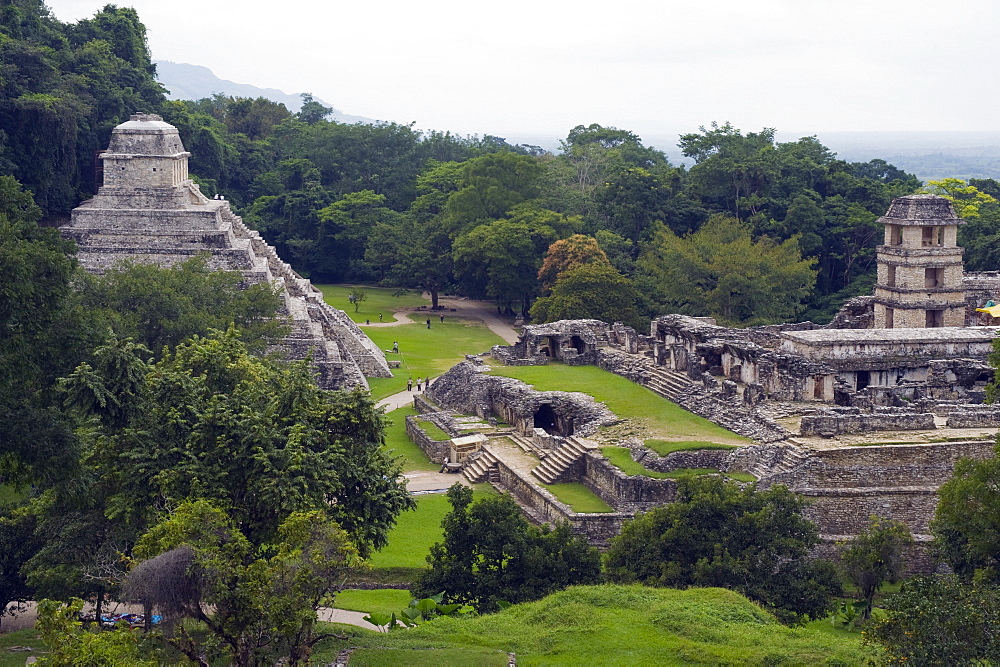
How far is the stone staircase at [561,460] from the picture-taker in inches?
1331

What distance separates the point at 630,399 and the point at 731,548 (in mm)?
11900

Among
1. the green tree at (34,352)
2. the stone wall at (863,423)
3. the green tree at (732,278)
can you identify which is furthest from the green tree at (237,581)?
the green tree at (732,278)

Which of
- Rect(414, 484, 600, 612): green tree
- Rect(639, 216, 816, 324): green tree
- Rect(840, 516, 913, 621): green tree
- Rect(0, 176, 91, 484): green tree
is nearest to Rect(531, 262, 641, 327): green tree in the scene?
Rect(639, 216, 816, 324): green tree

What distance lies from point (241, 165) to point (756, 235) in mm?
35780

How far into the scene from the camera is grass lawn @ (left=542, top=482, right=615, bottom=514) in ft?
104

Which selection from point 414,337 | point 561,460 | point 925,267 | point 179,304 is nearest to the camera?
point 561,460

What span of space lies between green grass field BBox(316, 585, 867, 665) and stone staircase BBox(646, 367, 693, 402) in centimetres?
1377

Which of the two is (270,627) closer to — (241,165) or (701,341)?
(701,341)

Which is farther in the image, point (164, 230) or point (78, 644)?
point (164, 230)

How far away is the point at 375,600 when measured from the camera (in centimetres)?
2730

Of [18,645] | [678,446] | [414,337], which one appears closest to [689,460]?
[678,446]

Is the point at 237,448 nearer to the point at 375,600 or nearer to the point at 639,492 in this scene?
the point at 375,600

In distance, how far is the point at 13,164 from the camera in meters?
55.6

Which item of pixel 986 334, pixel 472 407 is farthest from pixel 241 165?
pixel 986 334
